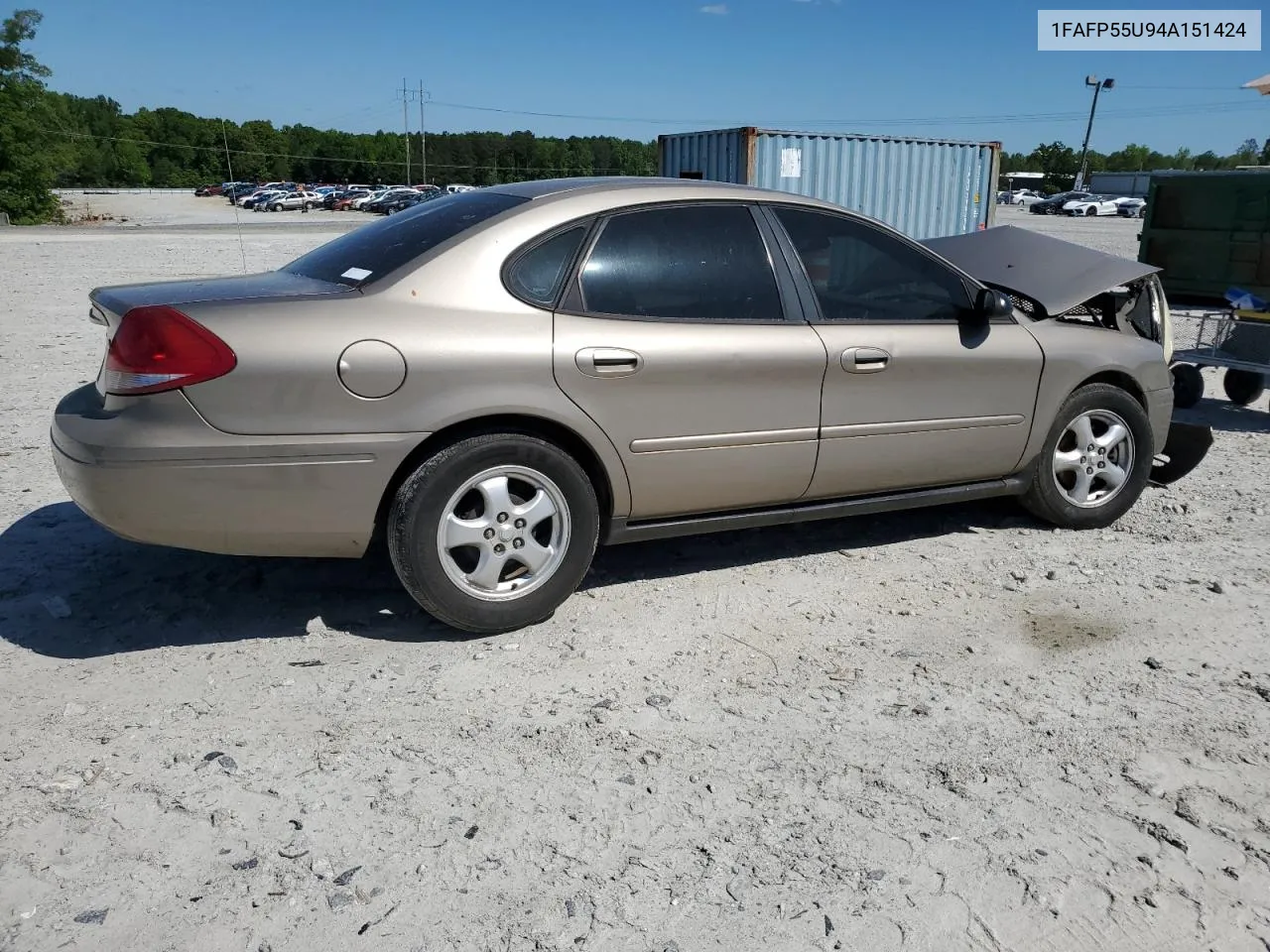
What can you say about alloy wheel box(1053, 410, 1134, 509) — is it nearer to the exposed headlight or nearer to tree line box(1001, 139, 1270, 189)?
the exposed headlight

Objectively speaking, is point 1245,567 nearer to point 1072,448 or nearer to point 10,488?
point 1072,448

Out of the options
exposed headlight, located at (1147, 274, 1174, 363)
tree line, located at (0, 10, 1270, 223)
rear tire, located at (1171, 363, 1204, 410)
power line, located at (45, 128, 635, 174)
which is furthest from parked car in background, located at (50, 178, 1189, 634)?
power line, located at (45, 128, 635, 174)

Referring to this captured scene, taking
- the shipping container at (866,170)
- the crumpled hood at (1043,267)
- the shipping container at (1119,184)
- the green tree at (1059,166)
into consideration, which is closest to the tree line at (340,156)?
the green tree at (1059,166)

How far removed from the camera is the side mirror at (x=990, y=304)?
477cm

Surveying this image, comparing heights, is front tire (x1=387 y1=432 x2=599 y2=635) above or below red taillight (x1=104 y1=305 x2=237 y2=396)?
below

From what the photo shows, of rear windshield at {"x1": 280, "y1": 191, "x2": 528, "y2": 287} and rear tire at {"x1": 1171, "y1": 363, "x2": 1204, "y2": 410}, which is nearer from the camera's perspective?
rear windshield at {"x1": 280, "y1": 191, "x2": 528, "y2": 287}

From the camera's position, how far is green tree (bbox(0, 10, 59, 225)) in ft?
182

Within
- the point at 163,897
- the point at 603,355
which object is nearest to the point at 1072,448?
the point at 603,355

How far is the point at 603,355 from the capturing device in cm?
394

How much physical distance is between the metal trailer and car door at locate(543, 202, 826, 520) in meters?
5.29

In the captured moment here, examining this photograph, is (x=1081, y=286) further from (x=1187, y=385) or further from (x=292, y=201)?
(x=292, y=201)

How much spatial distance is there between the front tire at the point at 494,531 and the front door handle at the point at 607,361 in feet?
1.05

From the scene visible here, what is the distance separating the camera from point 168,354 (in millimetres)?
3465

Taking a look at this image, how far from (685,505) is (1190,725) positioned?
1924 mm
